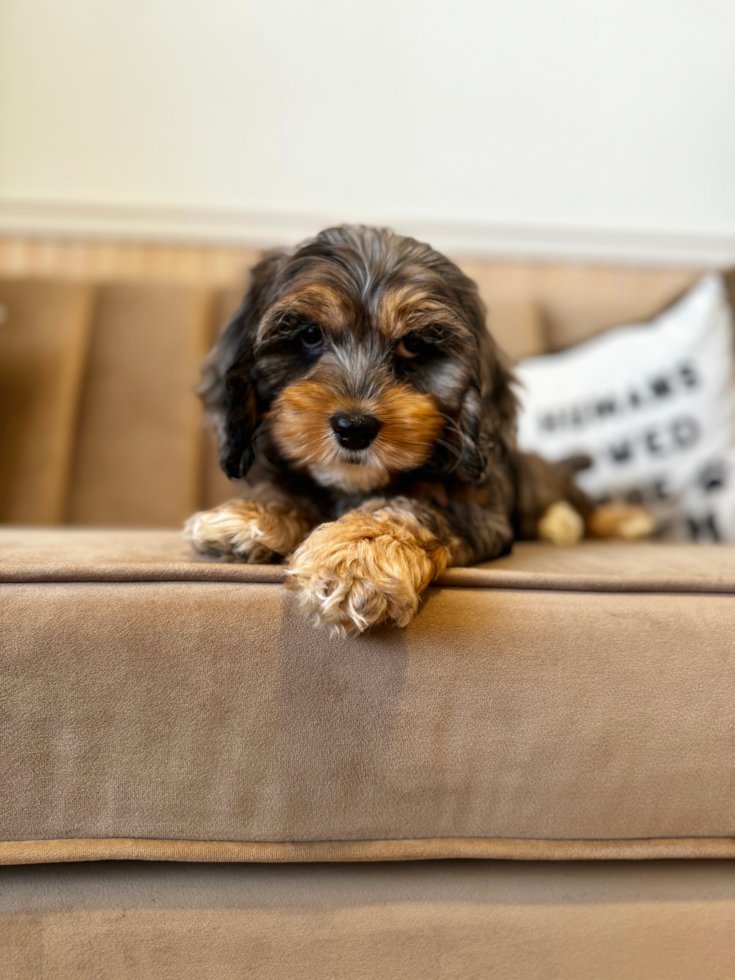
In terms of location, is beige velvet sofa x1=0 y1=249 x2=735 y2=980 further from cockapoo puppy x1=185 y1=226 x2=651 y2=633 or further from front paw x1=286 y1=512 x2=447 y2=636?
cockapoo puppy x1=185 y1=226 x2=651 y2=633

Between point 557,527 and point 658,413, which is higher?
point 658,413

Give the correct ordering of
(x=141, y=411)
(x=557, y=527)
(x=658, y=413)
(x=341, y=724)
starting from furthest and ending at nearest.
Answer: (x=141, y=411) → (x=658, y=413) → (x=557, y=527) → (x=341, y=724)

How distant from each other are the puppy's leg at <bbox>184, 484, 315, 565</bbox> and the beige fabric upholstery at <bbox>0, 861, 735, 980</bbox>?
56 centimetres

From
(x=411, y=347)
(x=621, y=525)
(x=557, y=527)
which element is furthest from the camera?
(x=621, y=525)

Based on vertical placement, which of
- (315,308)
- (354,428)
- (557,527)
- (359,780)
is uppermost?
(315,308)

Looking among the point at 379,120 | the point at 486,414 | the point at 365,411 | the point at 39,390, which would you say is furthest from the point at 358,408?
the point at 379,120

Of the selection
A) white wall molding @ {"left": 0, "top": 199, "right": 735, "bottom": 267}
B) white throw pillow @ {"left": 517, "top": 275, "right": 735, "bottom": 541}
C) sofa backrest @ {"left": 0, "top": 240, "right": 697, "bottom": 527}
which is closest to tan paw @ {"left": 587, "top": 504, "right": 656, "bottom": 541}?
white throw pillow @ {"left": 517, "top": 275, "right": 735, "bottom": 541}

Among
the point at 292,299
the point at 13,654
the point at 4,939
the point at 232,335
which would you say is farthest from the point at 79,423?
the point at 4,939

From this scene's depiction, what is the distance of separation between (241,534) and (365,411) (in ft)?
1.12

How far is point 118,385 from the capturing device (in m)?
2.92

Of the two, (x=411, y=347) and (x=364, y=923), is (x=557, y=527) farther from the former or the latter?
(x=364, y=923)

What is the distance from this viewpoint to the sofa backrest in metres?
2.77

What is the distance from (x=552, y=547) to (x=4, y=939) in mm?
1517

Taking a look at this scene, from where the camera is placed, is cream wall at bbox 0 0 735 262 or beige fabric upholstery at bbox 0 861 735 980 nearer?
beige fabric upholstery at bbox 0 861 735 980
